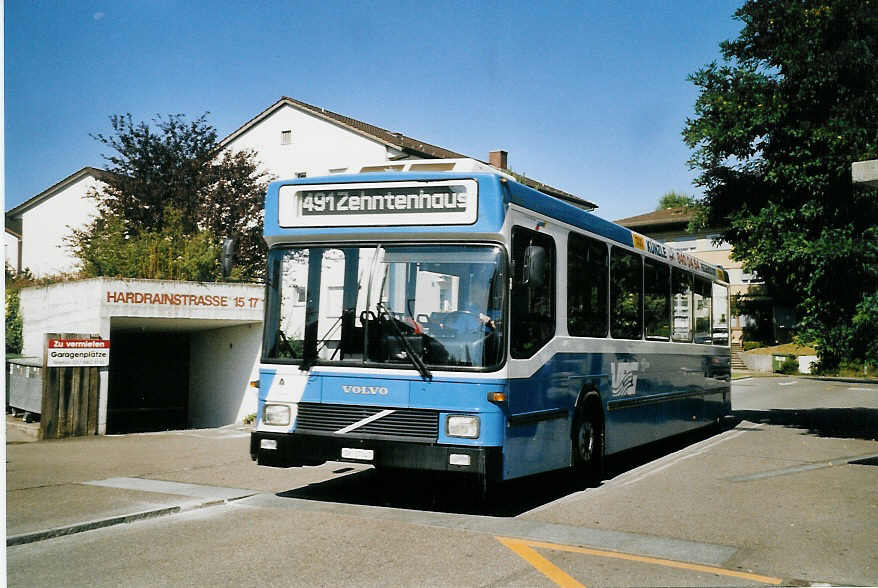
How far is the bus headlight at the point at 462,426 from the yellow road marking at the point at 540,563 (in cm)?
99

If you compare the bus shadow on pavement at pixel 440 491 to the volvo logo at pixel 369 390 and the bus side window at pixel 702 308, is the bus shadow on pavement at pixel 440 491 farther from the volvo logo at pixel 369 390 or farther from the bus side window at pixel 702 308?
the bus side window at pixel 702 308

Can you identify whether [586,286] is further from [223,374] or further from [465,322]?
[223,374]

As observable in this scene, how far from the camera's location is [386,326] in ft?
26.7

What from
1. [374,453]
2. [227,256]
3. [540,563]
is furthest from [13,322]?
[540,563]

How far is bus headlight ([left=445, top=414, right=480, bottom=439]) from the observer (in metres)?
7.72

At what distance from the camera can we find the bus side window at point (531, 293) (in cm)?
810

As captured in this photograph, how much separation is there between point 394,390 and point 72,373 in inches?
393

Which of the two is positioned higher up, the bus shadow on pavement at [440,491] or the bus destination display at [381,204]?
the bus destination display at [381,204]

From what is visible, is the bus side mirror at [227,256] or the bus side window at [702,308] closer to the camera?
the bus side mirror at [227,256]

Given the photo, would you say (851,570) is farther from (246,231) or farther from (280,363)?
(246,231)

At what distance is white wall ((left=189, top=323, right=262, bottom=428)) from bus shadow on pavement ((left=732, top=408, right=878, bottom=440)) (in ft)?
38.9

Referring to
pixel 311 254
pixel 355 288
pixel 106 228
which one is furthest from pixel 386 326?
pixel 106 228

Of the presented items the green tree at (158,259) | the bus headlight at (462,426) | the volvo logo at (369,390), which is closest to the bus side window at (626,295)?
the bus headlight at (462,426)

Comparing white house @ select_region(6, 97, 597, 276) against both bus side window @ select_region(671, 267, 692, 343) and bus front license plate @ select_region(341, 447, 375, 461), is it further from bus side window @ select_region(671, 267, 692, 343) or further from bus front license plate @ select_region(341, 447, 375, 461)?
bus front license plate @ select_region(341, 447, 375, 461)
